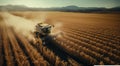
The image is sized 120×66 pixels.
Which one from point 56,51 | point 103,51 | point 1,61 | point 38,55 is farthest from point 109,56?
point 1,61

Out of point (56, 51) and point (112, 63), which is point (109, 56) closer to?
point (112, 63)

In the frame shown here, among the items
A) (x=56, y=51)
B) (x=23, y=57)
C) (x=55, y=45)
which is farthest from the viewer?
(x=55, y=45)

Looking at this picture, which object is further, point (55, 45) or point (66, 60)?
point (55, 45)

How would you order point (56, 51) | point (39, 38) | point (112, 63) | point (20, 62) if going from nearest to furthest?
point (112, 63), point (20, 62), point (56, 51), point (39, 38)

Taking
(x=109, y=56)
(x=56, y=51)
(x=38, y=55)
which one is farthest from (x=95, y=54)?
(x=38, y=55)

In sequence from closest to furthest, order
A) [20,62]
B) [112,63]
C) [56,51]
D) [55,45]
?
[112,63], [20,62], [56,51], [55,45]

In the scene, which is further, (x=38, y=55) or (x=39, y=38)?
(x=39, y=38)

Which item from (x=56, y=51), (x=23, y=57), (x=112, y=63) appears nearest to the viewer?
(x=112, y=63)

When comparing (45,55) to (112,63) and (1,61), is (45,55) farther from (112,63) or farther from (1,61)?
(112,63)
